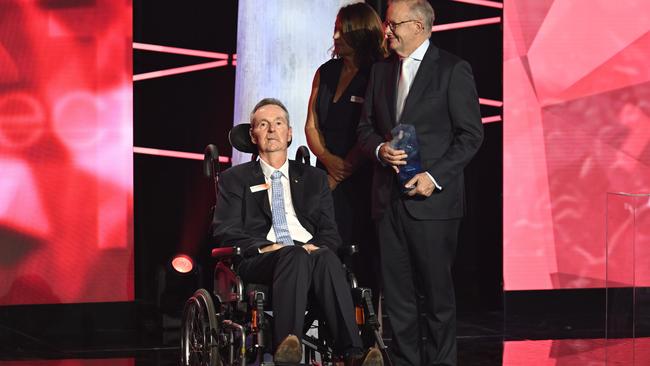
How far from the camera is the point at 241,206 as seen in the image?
4.49 metres

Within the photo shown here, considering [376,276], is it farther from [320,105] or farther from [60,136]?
[60,136]

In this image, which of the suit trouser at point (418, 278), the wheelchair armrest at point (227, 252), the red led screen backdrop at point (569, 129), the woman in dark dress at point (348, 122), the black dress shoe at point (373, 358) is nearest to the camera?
the black dress shoe at point (373, 358)

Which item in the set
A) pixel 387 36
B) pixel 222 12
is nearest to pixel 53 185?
pixel 222 12

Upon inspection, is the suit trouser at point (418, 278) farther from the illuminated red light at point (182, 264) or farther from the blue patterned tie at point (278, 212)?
A: the illuminated red light at point (182, 264)

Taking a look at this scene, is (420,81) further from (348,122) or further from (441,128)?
(348,122)

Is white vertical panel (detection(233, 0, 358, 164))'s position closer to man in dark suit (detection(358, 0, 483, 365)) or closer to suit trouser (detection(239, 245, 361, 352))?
man in dark suit (detection(358, 0, 483, 365))

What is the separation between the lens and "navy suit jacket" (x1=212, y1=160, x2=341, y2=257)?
445 cm

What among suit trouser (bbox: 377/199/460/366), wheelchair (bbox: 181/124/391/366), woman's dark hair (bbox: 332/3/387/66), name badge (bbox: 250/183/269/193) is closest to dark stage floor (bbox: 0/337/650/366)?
wheelchair (bbox: 181/124/391/366)

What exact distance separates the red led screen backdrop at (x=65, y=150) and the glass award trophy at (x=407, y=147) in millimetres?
2088

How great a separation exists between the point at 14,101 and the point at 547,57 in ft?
9.99

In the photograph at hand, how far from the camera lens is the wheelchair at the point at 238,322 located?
3.97 metres

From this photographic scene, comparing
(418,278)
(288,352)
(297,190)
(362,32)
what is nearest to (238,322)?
(288,352)

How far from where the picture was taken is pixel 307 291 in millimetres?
4051

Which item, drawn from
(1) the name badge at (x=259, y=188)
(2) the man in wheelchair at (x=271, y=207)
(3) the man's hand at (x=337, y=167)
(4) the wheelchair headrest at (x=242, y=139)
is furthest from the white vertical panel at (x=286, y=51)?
(1) the name badge at (x=259, y=188)
